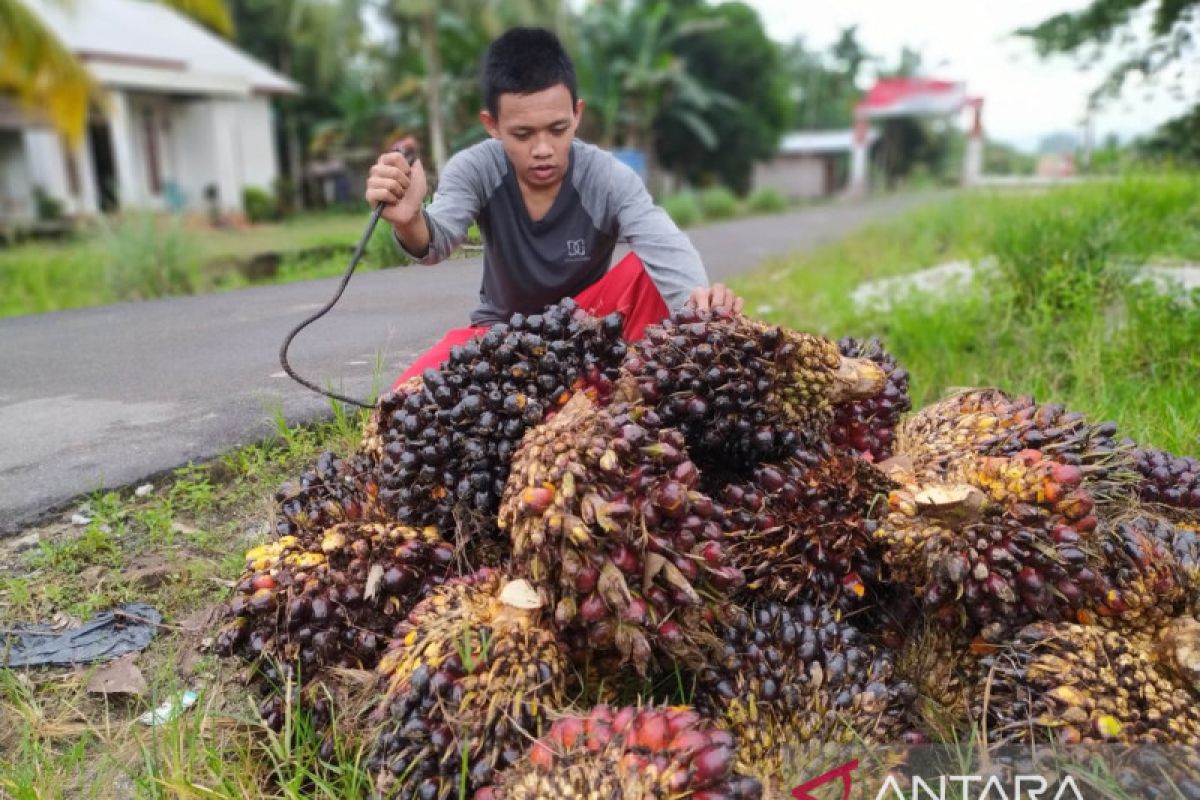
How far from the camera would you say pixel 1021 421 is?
5.62 ft

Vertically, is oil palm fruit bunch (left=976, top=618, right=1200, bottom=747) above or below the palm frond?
below

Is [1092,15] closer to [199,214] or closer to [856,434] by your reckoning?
[856,434]

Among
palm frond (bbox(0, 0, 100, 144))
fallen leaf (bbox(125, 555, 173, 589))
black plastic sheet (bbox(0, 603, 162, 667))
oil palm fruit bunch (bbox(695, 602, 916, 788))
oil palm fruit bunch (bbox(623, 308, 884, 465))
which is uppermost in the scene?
palm frond (bbox(0, 0, 100, 144))

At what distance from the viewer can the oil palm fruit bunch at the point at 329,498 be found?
1715 mm

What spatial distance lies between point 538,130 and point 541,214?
0.30 meters

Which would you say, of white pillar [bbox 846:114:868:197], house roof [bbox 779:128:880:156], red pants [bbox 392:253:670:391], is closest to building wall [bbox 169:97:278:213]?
red pants [bbox 392:253:670:391]

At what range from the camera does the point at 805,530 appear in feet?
5.17

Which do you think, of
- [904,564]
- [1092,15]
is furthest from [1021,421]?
[1092,15]

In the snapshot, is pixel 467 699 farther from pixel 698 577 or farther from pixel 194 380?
pixel 194 380

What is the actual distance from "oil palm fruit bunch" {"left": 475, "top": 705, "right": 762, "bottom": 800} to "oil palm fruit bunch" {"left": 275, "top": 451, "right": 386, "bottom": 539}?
0.66 meters

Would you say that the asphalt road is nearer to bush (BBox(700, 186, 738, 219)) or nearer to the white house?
the white house

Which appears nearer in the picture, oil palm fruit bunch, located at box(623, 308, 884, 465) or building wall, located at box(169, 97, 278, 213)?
oil palm fruit bunch, located at box(623, 308, 884, 465)

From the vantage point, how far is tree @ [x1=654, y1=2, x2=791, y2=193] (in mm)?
28672

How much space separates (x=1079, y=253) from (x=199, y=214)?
2055 cm
